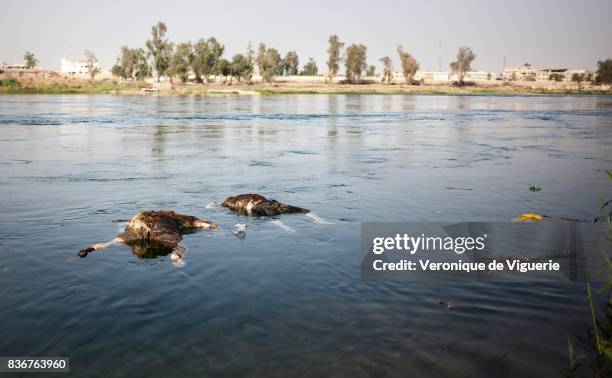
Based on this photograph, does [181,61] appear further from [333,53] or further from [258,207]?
[258,207]

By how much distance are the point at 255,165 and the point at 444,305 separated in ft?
48.6

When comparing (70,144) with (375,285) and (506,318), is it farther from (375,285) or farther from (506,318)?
(506,318)

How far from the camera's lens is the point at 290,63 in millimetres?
192500

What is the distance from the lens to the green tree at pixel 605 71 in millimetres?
181625

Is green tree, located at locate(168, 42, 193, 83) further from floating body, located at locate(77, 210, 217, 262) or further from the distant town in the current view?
floating body, located at locate(77, 210, 217, 262)

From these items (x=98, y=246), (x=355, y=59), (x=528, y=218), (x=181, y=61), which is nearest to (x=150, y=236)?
(x=98, y=246)

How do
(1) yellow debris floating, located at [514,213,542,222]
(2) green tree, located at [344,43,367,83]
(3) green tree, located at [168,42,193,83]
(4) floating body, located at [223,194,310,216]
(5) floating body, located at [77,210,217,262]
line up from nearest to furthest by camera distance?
1. (5) floating body, located at [77,210,217,262]
2. (1) yellow debris floating, located at [514,213,542,222]
3. (4) floating body, located at [223,194,310,216]
4. (3) green tree, located at [168,42,193,83]
5. (2) green tree, located at [344,43,367,83]

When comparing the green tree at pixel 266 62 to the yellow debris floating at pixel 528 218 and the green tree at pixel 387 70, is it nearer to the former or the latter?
the green tree at pixel 387 70

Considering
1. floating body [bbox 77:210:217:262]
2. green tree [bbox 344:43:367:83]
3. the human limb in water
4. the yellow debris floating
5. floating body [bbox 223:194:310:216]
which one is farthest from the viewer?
green tree [bbox 344:43:367:83]

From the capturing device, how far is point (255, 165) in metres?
21.8

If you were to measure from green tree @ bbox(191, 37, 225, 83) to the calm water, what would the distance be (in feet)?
412

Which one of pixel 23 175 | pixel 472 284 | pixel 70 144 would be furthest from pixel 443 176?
pixel 70 144

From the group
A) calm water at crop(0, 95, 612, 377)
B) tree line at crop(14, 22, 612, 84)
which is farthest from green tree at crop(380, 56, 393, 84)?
calm water at crop(0, 95, 612, 377)

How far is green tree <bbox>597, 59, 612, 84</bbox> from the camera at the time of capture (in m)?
182
